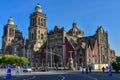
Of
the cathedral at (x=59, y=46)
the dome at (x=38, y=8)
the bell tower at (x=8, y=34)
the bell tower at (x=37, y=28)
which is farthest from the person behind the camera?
the bell tower at (x=8, y=34)

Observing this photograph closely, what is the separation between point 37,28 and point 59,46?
13.9m

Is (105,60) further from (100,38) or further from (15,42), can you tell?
(15,42)

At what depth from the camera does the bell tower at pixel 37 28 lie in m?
102

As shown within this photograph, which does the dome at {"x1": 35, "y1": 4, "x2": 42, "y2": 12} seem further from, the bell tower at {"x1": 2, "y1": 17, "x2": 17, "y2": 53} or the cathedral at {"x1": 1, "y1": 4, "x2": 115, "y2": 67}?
the bell tower at {"x1": 2, "y1": 17, "x2": 17, "y2": 53}

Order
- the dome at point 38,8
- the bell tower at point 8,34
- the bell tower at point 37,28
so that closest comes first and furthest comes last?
the bell tower at point 37,28 → the dome at point 38,8 → the bell tower at point 8,34

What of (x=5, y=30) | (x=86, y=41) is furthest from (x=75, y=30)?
(x=5, y=30)

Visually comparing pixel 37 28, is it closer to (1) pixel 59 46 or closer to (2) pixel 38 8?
(2) pixel 38 8

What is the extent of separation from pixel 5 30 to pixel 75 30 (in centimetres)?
3766

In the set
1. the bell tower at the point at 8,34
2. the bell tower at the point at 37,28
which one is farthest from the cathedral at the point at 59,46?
the bell tower at the point at 8,34

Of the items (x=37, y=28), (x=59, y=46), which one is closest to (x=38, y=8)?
(x=37, y=28)

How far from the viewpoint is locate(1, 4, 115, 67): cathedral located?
88438 millimetres

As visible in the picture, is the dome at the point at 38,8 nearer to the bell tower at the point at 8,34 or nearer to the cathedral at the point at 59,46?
the cathedral at the point at 59,46

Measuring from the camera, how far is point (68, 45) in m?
91.3

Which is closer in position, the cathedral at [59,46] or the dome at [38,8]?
the cathedral at [59,46]
